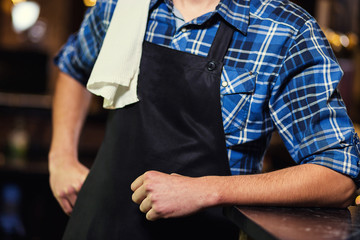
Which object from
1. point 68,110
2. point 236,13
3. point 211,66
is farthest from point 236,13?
point 68,110

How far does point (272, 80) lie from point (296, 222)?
A: 366mm

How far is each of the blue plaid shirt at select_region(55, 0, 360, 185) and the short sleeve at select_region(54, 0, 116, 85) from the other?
7.2 inches

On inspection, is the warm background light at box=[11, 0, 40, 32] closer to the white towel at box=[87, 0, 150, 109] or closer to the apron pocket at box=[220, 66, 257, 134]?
the white towel at box=[87, 0, 150, 109]

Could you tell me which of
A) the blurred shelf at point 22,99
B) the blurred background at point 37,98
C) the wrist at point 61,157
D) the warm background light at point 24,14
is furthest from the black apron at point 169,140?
the warm background light at point 24,14

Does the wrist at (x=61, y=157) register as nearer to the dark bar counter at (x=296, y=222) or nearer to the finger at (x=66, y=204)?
the finger at (x=66, y=204)

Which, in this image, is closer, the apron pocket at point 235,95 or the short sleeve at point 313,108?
the short sleeve at point 313,108

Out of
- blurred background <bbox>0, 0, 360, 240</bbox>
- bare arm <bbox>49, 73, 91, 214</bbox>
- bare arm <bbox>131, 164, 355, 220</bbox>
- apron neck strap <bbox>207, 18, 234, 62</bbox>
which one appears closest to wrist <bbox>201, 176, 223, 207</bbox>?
bare arm <bbox>131, 164, 355, 220</bbox>

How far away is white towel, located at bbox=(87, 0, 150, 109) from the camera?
1194mm

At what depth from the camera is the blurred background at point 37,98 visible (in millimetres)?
3350

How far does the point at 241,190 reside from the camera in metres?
0.96

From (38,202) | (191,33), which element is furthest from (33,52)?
(191,33)

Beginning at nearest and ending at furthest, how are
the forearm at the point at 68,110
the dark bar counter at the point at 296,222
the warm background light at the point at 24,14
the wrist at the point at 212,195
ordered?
the dark bar counter at the point at 296,222
the wrist at the point at 212,195
the forearm at the point at 68,110
the warm background light at the point at 24,14

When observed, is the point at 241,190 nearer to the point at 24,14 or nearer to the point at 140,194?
the point at 140,194

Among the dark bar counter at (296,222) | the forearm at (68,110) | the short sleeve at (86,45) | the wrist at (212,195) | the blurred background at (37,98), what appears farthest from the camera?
the blurred background at (37,98)
